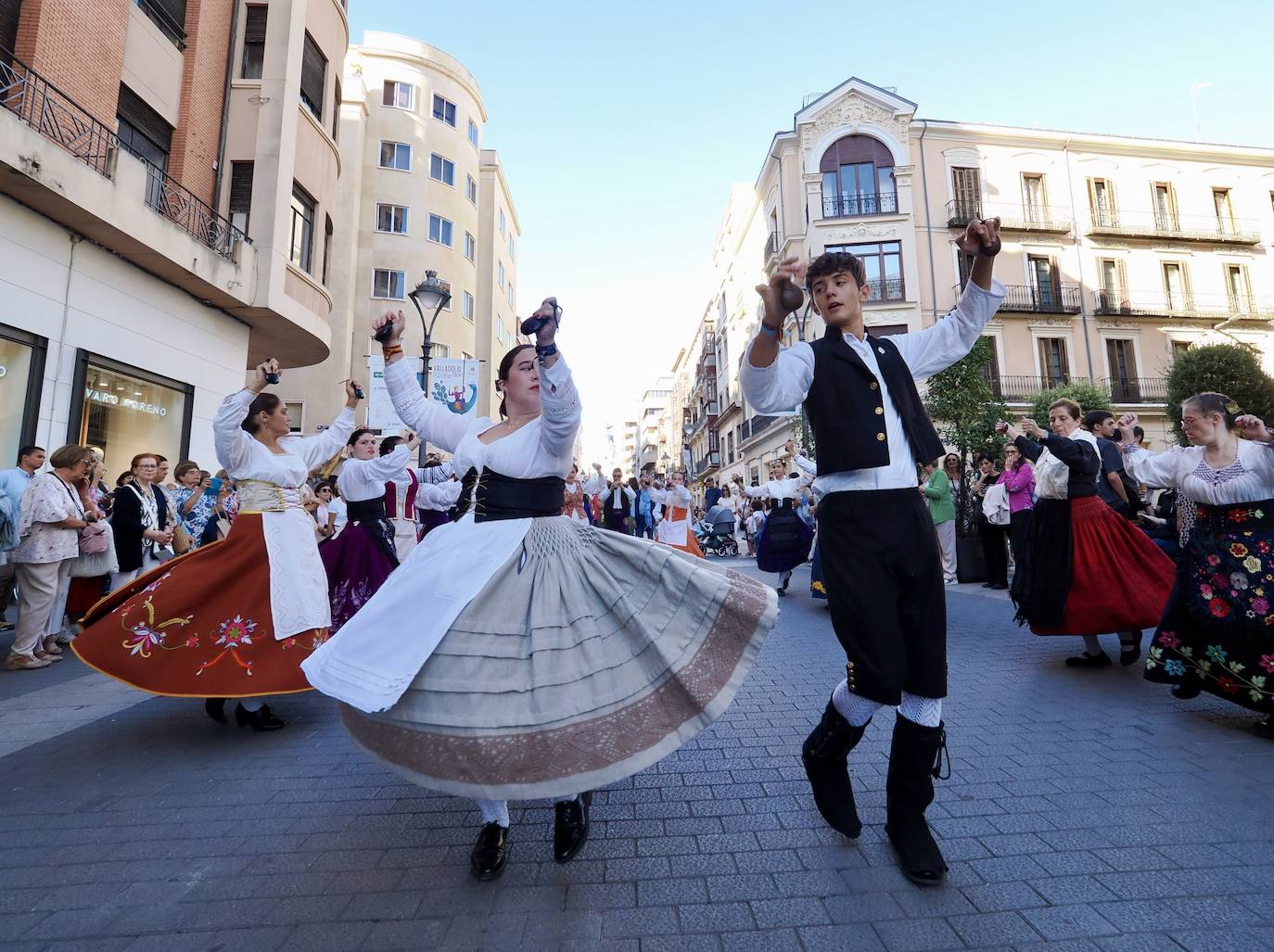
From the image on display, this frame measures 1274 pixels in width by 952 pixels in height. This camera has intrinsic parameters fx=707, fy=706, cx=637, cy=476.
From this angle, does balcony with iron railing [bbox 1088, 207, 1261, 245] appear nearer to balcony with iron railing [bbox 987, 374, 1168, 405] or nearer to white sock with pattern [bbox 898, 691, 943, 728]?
balcony with iron railing [bbox 987, 374, 1168, 405]

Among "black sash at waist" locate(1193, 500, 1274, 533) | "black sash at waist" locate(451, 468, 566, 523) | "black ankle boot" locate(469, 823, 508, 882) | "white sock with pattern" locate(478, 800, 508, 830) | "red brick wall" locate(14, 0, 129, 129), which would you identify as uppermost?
"red brick wall" locate(14, 0, 129, 129)

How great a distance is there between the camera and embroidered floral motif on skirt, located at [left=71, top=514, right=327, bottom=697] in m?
4.21

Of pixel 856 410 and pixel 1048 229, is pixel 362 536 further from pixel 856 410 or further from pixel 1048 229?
pixel 1048 229

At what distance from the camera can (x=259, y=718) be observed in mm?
4523

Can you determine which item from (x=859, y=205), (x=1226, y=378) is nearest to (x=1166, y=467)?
(x=1226, y=378)

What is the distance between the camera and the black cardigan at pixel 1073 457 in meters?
4.69

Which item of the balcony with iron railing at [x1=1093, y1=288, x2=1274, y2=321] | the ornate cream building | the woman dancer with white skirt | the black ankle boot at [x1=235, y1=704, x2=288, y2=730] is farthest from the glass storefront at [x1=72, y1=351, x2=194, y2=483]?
the balcony with iron railing at [x1=1093, y1=288, x2=1274, y2=321]

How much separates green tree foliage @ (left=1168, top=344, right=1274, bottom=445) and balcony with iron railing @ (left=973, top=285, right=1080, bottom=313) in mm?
5546

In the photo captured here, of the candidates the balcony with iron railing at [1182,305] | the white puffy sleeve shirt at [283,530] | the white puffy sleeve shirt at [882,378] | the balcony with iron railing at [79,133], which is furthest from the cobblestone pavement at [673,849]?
the balcony with iron railing at [1182,305]

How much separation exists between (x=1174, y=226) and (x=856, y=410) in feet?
130

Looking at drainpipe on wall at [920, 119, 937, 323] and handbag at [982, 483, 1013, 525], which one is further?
drainpipe on wall at [920, 119, 937, 323]

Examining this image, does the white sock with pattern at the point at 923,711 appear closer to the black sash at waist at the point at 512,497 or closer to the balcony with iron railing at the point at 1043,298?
the black sash at waist at the point at 512,497

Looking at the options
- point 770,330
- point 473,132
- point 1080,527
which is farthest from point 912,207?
point 770,330

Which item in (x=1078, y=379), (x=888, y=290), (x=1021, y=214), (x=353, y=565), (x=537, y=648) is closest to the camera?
(x=537, y=648)
